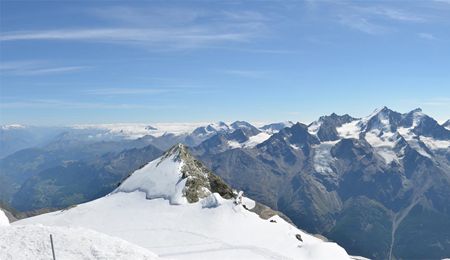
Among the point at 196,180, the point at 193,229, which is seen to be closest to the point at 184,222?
the point at 193,229

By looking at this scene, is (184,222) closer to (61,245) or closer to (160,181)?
(160,181)

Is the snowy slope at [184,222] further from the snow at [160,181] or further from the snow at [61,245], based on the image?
the snow at [61,245]

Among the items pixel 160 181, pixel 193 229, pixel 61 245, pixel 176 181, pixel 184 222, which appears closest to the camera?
pixel 61 245

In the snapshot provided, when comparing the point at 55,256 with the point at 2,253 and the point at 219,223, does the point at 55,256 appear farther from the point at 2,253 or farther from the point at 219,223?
the point at 219,223

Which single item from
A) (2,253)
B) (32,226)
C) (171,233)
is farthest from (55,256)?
(171,233)

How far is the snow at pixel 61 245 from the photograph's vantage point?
35.0 m

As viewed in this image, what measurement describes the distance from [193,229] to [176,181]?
17195 millimetres

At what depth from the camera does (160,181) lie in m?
75.8

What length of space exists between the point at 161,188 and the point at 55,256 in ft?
128

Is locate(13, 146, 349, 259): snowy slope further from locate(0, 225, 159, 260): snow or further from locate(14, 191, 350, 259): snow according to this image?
locate(0, 225, 159, 260): snow

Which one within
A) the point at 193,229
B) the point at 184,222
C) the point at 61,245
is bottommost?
the point at 184,222

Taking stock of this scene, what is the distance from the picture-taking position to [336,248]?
61.7 meters

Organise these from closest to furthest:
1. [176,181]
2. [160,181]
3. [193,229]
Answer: [193,229] < [176,181] < [160,181]

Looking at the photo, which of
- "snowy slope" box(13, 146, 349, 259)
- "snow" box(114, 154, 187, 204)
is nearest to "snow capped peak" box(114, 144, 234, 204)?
"snow" box(114, 154, 187, 204)
